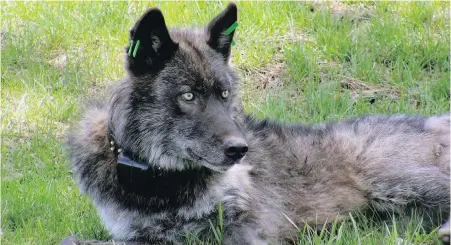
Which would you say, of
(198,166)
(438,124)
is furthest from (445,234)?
(198,166)

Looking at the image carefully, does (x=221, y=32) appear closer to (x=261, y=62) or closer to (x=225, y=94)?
(x=225, y=94)

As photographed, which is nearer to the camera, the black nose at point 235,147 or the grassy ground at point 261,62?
the black nose at point 235,147

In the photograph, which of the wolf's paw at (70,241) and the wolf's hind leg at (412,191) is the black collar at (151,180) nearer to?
the wolf's paw at (70,241)

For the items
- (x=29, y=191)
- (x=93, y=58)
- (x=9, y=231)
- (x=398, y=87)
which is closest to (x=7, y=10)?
(x=93, y=58)

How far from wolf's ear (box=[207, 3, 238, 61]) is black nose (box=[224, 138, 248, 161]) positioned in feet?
2.71

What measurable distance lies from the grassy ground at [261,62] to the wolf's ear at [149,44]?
161cm

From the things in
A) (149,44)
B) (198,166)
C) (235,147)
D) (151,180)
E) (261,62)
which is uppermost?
(149,44)

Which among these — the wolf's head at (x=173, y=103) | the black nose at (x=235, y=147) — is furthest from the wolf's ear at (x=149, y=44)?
the black nose at (x=235, y=147)

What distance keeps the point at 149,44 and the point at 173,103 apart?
0.41 metres

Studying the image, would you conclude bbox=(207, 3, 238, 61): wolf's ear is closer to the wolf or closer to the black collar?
the wolf

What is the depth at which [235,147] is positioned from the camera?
418 cm

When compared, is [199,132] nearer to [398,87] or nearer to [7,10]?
[398,87]

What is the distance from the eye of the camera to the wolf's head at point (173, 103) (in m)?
4.30

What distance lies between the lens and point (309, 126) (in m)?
5.68
